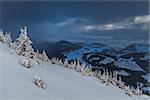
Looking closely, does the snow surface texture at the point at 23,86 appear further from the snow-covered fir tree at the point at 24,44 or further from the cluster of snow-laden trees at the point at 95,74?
the cluster of snow-laden trees at the point at 95,74

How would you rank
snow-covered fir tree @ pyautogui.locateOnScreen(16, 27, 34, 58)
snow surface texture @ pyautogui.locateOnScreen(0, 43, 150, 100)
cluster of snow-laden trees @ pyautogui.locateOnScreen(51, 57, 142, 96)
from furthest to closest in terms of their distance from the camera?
cluster of snow-laden trees @ pyautogui.locateOnScreen(51, 57, 142, 96)
snow-covered fir tree @ pyautogui.locateOnScreen(16, 27, 34, 58)
snow surface texture @ pyautogui.locateOnScreen(0, 43, 150, 100)

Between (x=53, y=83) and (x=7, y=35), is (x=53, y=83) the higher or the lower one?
the lower one

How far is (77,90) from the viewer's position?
40844 millimetres

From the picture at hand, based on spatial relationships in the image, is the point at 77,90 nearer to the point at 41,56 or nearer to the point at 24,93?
the point at 24,93

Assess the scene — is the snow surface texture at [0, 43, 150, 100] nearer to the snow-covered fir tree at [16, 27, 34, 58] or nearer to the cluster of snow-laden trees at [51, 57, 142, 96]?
the snow-covered fir tree at [16, 27, 34, 58]

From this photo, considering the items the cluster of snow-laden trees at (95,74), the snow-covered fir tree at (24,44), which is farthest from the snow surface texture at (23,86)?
the cluster of snow-laden trees at (95,74)

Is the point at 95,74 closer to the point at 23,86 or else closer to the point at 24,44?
the point at 24,44

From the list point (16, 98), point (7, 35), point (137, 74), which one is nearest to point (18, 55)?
point (16, 98)

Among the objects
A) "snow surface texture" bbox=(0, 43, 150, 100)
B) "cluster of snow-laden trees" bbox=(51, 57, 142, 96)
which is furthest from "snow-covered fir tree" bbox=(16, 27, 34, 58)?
"cluster of snow-laden trees" bbox=(51, 57, 142, 96)

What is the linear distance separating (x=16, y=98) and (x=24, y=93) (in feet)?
5.40

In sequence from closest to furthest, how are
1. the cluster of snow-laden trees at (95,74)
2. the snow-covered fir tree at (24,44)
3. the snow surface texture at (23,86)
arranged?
the snow surface texture at (23,86) < the snow-covered fir tree at (24,44) < the cluster of snow-laden trees at (95,74)

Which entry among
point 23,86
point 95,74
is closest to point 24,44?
point 23,86

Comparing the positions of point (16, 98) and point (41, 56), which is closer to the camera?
point (16, 98)

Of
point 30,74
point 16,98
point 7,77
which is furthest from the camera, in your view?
point 30,74
